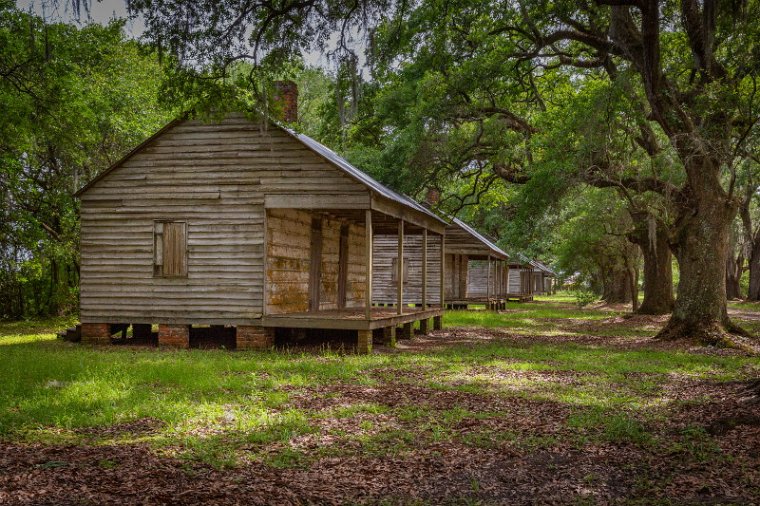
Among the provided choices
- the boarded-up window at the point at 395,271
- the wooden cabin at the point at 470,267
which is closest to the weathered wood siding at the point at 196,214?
the wooden cabin at the point at 470,267

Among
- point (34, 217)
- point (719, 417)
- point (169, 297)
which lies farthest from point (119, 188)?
point (719, 417)

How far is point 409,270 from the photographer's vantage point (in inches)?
1351

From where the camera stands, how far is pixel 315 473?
6.27 meters

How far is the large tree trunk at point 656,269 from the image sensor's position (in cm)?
2750

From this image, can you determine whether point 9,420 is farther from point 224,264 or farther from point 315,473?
point 224,264

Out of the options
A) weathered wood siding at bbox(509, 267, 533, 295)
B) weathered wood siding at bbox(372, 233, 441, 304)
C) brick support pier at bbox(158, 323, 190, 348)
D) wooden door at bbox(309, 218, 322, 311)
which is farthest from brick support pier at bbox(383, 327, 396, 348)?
weathered wood siding at bbox(509, 267, 533, 295)

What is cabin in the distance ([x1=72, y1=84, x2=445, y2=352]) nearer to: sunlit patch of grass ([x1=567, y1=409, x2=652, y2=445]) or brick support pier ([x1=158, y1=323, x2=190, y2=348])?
brick support pier ([x1=158, y1=323, x2=190, y2=348])

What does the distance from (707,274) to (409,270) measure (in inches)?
722

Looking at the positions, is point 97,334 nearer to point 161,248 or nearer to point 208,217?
point 161,248

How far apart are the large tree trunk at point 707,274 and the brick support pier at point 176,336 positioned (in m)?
12.8

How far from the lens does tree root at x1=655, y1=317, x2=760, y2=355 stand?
16.5 m

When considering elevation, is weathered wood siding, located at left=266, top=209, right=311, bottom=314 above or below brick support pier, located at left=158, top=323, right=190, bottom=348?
above

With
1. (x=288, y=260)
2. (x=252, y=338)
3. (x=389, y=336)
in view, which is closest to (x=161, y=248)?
(x=288, y=260)

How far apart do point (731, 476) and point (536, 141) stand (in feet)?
52.7
